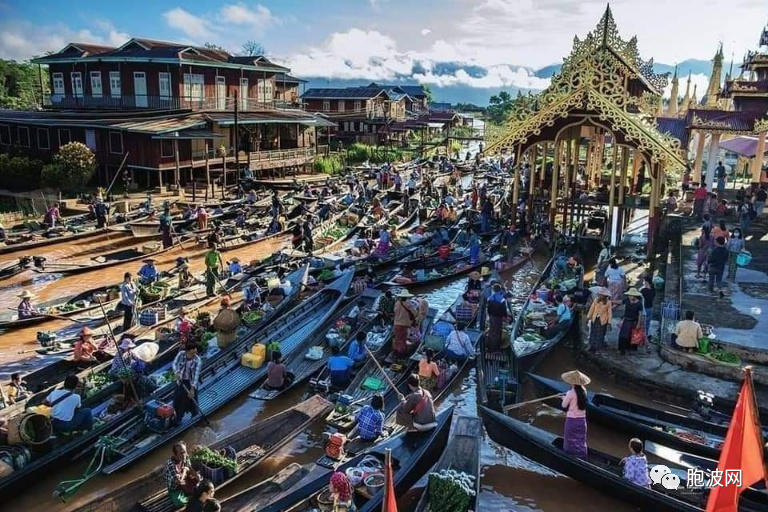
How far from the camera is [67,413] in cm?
966

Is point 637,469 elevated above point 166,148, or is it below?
below

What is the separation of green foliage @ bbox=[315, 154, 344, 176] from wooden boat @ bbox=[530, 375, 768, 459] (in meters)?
33.8

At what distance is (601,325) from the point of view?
1293cm

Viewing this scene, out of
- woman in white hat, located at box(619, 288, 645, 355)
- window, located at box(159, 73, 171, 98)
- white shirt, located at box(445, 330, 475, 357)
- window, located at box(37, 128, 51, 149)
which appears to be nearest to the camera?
white shirt, located at box(445, 330, 475, 357)

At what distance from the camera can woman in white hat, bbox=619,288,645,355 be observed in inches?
498

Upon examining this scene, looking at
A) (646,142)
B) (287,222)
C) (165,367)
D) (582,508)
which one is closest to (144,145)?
(287,222)

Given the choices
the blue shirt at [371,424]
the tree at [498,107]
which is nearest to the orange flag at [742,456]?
the blue shirt at [371,424]

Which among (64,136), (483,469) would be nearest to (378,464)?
(483,469)

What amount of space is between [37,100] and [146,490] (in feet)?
169

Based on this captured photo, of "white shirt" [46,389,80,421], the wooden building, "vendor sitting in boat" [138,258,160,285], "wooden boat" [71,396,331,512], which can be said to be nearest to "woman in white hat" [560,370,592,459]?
"wooden boat" [71,396,331,512]

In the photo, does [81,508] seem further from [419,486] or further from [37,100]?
[37,100]

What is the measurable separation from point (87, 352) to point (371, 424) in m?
6.25

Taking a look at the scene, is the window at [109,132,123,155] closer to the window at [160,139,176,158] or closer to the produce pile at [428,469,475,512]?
the window at [160,139,176,158]

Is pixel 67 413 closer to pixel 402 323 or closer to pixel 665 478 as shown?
pixel 402 323
